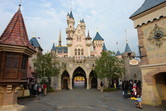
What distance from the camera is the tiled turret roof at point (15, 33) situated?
6.98 meters

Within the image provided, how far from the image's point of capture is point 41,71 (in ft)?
69.4

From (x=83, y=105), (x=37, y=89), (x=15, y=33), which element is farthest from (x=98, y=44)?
(x=15, y=33)

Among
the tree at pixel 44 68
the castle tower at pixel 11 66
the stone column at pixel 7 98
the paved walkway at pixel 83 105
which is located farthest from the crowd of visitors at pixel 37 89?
the stone column at pixel 7 98

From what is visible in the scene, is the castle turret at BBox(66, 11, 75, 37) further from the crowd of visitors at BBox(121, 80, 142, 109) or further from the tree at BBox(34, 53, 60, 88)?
the crowd of visitors at BBox(121, 80, 142, 109)

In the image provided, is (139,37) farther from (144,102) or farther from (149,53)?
(144,102)

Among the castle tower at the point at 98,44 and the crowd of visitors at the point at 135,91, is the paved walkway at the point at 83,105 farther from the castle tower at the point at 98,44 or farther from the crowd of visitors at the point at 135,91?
the castle tower at the point at 98,44

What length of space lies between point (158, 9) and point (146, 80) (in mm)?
5561

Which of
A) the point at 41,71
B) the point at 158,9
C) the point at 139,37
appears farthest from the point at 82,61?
the point at 158,9

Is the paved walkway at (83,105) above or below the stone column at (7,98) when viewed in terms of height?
below

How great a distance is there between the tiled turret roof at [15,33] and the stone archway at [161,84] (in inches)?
396

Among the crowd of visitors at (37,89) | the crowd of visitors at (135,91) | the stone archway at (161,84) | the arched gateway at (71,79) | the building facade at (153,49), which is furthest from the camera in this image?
the arched gateway at (71,79)

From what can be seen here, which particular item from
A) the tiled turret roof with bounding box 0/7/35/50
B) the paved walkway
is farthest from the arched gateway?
the tiled turret roof with bounding box 0/7/35/50

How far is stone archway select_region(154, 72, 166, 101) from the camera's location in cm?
922

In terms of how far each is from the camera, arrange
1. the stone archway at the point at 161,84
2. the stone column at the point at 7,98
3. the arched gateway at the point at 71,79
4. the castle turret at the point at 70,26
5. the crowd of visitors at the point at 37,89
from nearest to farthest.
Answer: the stone column at the point at 7,98
the stone archway at the point at 161,84
the crowd of visitors at the point at 37,89
the arched gateway at the point at 71,79
the castle turret at the point at 70,26
